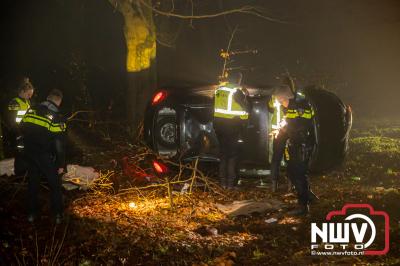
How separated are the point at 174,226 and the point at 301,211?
1701mm

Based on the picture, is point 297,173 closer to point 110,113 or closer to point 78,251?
point 78,251

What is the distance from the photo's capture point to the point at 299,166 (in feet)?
19.4

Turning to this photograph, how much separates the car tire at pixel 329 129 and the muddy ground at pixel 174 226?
0.34 metres

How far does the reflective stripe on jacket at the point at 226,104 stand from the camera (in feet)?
22.1

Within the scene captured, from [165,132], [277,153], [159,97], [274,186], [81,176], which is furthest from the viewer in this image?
[165,132]

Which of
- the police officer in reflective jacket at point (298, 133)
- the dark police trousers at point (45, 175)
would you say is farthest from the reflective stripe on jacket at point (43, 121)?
the police officer in reflective jacket at point (298, 133)

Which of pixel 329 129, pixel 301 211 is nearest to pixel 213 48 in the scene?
pixel 329 129

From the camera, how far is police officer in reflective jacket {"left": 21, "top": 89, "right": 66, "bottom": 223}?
5340 millimetres

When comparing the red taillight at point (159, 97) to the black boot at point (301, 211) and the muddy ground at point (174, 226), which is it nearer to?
the muddy ground at point (174, 226)

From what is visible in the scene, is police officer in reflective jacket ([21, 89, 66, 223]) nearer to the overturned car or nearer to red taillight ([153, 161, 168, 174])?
red taillight ([153, 161, 168, 174])

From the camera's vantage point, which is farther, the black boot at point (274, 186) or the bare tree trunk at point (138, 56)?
the bare tree trunk at point (138, 56)

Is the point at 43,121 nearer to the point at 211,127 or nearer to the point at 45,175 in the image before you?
the point at 45,175

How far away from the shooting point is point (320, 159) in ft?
23.2

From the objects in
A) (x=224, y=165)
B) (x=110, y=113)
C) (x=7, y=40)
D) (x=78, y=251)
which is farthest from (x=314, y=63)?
(x=78, y=251)
